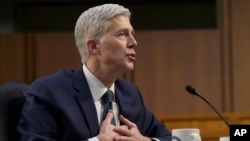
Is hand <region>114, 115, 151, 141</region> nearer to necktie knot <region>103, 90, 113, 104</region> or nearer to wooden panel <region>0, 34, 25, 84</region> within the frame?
necktie knot <region>103, 90, 113, 104</region>

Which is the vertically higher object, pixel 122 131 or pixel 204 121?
pixel 122 131

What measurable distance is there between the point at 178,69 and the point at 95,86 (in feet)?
11.1

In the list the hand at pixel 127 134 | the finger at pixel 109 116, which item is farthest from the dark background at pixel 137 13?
the hand at pixel 127 134

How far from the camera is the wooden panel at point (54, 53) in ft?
18.0

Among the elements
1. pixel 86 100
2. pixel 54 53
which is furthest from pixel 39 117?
pixel 54 53

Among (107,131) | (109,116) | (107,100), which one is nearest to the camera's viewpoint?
(107,131)

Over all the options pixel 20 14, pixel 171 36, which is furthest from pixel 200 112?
pixel 20 14

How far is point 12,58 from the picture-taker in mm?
5527

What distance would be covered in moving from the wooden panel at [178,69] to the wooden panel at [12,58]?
1.26 metres

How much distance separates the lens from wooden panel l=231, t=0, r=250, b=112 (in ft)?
17.9

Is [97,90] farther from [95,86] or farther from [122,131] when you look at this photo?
[122,131]

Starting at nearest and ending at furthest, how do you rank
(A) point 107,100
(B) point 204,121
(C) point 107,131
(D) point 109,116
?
1. (C) point 107,131
2. (D) point 109,116
3. (A) point 107,100
4. (B) point 204,121

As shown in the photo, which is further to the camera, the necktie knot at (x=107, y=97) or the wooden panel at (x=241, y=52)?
the wooden panel at (x=241, y=52)

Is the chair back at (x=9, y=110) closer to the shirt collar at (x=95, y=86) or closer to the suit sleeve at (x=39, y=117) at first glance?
the suit sleeve at (x=39, y=117)
